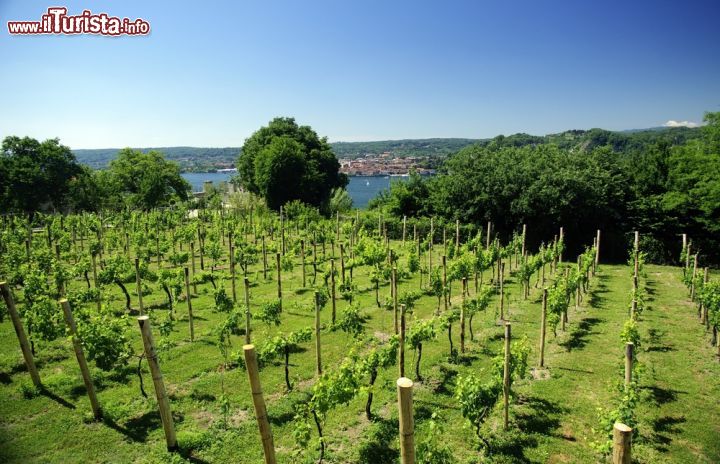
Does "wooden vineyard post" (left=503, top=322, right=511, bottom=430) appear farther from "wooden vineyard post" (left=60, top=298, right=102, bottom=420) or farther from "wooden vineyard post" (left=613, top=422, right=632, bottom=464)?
"wooden vineyard post" (left=60, top=298, right=102, bottom=420)

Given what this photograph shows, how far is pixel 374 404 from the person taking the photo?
9102mm

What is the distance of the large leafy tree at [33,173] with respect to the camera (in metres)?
34.6

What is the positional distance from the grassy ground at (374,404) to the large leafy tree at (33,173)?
28591 mm

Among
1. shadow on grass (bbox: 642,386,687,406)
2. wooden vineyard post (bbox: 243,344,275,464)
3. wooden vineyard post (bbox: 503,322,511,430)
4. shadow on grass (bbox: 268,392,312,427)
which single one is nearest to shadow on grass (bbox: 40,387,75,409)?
shadow on grass (bbox: 268,392,312,427)

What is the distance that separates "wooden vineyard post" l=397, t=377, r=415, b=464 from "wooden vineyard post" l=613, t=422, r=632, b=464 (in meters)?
1.60

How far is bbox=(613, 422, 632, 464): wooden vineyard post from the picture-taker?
3.14m

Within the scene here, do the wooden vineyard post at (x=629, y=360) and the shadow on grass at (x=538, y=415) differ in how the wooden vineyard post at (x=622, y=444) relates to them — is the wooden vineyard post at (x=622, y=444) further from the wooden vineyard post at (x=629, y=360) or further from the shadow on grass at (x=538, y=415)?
the shadow on grass at (x=538, y=415)

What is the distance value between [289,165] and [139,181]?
1795 cm

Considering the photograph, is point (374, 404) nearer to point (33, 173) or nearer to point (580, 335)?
point (580, 335)

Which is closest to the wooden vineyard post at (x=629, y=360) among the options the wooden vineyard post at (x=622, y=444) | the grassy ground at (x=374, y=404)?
the grassy ground at (x=374, y=404)

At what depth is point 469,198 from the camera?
27.5 meters

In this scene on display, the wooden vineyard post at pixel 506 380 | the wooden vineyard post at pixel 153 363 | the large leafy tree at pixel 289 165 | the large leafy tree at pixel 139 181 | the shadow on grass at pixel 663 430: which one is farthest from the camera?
the large leafy tree at pixel 139 181

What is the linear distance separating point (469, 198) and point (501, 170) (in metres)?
2.69

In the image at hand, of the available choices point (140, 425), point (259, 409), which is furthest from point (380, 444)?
point (140, 425)
